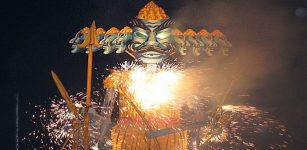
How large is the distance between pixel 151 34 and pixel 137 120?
112cm

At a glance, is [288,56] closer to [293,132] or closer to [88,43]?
[293,132]

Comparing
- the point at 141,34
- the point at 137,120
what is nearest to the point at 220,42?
the point at 141,34

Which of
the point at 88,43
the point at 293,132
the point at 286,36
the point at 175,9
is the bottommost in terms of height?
the point at 293,132

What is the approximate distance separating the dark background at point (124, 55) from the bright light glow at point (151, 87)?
4.42 feet

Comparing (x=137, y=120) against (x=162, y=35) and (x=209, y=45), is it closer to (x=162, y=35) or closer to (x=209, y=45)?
(x=162, y=35)

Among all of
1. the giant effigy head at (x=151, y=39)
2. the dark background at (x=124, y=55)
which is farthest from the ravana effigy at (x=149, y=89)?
the dark background at (x=124, y=55)

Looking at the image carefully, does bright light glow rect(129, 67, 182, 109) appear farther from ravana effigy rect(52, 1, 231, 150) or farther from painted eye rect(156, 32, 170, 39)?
painted eye rect(156, 32, 170, 39)

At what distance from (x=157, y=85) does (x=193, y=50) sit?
67 cm

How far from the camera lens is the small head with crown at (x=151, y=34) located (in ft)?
13.8

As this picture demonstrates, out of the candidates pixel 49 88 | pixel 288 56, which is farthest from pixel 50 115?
pixel 288 56

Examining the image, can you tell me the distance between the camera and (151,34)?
4.23 m

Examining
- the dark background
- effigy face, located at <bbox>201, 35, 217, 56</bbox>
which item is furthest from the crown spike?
the dark background

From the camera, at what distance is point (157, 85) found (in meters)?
4.38

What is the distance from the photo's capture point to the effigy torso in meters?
4.29
